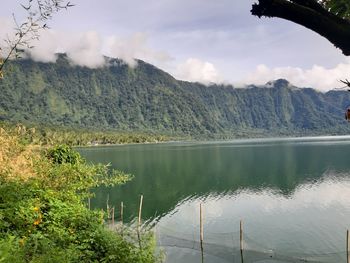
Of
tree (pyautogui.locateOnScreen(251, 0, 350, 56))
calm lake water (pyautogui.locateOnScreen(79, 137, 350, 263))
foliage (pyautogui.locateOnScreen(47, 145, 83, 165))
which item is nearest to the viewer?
tree (pyautogui.locateOnScreen(251, 0, 350, 56))

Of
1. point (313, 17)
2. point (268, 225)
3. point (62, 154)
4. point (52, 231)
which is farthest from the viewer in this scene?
point (268, 225)

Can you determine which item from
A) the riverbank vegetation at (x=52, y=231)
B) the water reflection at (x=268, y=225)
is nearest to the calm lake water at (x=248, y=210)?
the water reflection at (x=268, y=225)

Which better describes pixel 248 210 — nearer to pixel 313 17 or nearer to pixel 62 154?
pixel 62 154

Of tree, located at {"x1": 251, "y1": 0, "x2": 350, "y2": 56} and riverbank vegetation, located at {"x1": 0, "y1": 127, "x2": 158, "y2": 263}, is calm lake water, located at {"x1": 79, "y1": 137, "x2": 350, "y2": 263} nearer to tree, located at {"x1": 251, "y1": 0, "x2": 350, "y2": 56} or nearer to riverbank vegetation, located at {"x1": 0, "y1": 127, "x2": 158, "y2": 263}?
Result: riverbank vegetation, located at {"x1": 0, "y1": 127, "x2": 158, "y2": 263}

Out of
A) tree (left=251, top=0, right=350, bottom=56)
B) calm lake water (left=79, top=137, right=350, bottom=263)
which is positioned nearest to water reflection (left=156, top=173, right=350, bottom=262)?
calm lake water (left=79, top=137, right=350, bottom=263)

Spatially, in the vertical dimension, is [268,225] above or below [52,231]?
below

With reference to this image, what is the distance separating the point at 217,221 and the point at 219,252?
17.5 meters

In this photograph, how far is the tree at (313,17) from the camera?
4906 mm

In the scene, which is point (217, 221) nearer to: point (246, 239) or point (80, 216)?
point (246, 239)

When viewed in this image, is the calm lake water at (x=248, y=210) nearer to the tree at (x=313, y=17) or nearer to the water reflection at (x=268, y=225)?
the water reflection at (x=268, y=225)

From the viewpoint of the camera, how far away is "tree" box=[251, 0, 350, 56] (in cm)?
491

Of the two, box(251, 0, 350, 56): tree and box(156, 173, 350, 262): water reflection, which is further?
box(156, 173, 350, 262): water reflection

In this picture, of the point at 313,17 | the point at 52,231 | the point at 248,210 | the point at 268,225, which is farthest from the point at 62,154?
the point at 313,17

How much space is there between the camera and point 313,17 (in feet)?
Answer: 16.2
